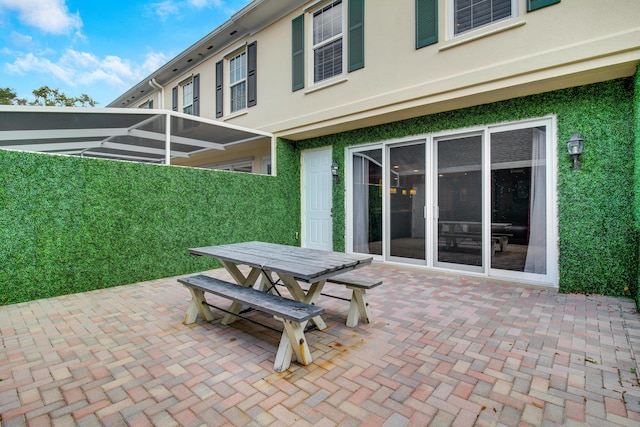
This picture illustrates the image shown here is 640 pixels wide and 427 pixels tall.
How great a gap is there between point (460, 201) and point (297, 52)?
4.92 m

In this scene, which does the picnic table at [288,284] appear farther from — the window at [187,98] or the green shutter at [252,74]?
the window at [187,98]

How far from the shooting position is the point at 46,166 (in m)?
4.43

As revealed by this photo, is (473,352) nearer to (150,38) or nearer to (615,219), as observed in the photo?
(615,219)

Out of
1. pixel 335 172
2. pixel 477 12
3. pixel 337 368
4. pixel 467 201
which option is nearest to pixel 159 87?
pixel 335 172

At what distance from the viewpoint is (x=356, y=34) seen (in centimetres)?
605

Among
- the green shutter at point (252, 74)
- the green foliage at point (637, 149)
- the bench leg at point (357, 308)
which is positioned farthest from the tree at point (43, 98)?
the green foliage at point (637, 149)

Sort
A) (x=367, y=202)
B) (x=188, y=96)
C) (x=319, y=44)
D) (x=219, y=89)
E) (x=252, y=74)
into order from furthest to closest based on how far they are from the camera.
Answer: (x=188, y=96) < (x=219, y=89) < (x=252, y=74) < (x=367, y=202) < (x=319, y=44)

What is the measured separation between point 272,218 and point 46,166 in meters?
4.31

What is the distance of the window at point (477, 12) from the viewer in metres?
4.59

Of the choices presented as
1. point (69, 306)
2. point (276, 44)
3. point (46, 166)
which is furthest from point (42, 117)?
point (276, 44)

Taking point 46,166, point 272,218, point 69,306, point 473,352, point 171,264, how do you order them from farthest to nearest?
point 272,218, point 171,264, point 46,166, point 69,306, point 473,352

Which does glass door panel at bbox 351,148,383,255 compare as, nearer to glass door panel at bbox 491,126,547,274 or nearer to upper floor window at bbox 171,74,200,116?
glass door panel at bbox 491,126,547,274

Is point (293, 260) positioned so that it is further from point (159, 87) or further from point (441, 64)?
point (159, 87)

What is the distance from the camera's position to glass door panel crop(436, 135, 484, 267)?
543 cm
